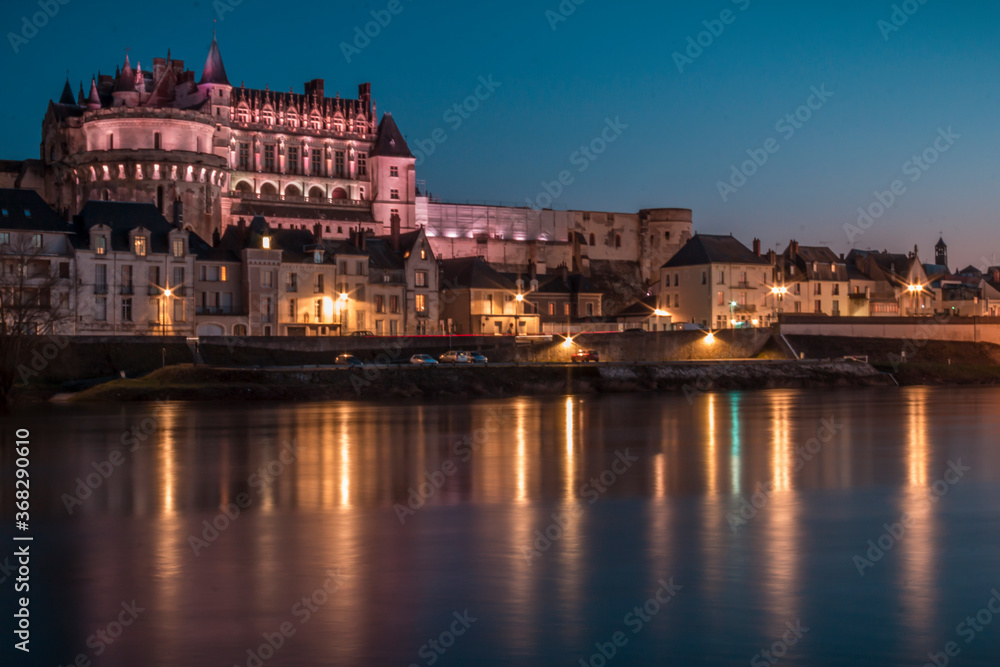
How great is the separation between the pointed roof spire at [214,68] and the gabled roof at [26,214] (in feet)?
119

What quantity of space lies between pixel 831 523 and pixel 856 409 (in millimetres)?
27810

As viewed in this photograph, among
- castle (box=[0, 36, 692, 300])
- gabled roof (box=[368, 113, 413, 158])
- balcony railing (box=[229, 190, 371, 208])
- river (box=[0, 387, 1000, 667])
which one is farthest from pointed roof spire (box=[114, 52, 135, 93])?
river (box=[0, 387, 1000, 667])

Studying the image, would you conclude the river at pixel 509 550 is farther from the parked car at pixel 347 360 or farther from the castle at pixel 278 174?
the castle at pixel 278 174

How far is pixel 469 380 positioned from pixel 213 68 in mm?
54764

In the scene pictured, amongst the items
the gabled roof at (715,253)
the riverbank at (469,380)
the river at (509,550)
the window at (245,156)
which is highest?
the window at (245,156)

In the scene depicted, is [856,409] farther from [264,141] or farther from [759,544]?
[264,141]

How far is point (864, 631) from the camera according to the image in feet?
41.2

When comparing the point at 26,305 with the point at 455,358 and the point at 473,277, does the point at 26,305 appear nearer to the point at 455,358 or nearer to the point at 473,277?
the point at 455,358

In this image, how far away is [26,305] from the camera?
153 ft

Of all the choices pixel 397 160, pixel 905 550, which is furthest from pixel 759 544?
pixel 397 160

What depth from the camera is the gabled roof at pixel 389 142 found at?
107 m

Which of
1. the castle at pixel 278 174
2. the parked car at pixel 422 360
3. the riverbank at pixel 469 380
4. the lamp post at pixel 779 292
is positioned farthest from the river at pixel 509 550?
the castle at pixel 278 174

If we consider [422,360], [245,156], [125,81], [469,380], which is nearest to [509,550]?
[469,380]

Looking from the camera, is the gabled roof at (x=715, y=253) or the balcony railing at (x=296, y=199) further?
the balcony railing at (x=296, y=199)
